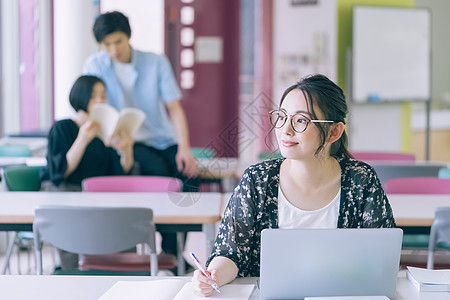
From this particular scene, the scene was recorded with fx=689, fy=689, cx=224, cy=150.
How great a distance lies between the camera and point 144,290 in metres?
1.68

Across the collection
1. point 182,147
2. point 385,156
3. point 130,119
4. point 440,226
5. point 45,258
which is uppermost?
point 130,119

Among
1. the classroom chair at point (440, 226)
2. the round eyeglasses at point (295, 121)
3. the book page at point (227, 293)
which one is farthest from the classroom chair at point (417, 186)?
the book page at point (227, 293)

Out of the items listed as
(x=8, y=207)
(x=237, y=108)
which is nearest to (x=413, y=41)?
(x=237, y=108)

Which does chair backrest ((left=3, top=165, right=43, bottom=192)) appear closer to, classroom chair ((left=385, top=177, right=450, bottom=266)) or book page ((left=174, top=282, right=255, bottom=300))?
classroom chair ((left=385, top=177, right=450, bottom=266))

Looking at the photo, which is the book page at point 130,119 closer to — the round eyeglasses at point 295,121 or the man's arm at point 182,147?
the man's arm at point 182,147

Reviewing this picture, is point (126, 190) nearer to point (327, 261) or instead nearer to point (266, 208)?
point (266, 208)

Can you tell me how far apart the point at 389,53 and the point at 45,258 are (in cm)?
471

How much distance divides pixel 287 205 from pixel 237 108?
6029 millimetres

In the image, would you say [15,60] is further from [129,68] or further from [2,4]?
[129,68]

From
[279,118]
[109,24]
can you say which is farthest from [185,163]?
[279,118]

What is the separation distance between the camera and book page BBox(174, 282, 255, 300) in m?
1.64

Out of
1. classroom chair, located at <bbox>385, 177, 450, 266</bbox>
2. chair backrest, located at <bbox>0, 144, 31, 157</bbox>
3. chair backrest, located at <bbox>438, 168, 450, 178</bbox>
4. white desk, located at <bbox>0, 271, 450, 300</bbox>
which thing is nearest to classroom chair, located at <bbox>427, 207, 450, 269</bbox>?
classroom chair, located at <bbox>385, 177, 450, 266</bbox>

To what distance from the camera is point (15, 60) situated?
591 cm

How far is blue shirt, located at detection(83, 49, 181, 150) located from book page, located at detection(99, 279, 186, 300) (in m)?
2.74
